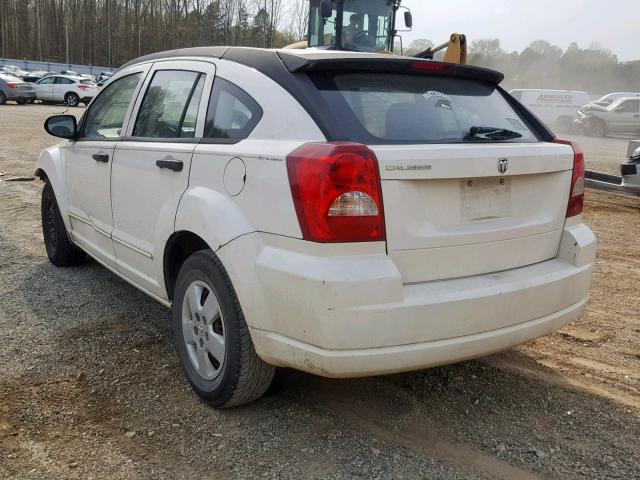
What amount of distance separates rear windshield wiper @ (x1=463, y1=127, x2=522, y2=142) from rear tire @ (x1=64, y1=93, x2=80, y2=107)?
33309mm

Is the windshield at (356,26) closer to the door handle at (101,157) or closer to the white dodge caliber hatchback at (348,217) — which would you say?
the door handle at (101,157)

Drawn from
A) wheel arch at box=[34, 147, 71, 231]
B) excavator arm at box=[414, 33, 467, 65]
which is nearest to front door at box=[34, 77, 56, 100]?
excavator arm at box=[414, 33, 467, 65]

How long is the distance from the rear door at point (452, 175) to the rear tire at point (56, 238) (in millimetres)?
3351

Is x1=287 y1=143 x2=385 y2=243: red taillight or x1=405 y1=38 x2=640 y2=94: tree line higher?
x1=405 y1=38 x2=640 y2=94: tree line

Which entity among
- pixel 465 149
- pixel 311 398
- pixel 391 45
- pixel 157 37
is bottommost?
pixel 311 398

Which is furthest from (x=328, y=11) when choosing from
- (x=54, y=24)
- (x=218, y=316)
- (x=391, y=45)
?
(x=54, y=24)

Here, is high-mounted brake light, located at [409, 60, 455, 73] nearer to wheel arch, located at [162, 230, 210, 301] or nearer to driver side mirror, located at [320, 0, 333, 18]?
wheel arch, located at [162, 230, 210, 301]

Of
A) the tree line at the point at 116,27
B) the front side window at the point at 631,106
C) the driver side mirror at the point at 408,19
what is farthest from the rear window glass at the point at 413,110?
the tree line at the point at 116,27

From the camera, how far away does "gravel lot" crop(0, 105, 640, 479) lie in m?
2.59

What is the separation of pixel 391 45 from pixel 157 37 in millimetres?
72445

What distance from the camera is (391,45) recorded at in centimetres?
1156

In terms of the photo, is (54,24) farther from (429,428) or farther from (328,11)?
(429,428)

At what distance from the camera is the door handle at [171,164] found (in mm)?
3107

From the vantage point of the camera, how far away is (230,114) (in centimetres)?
298
